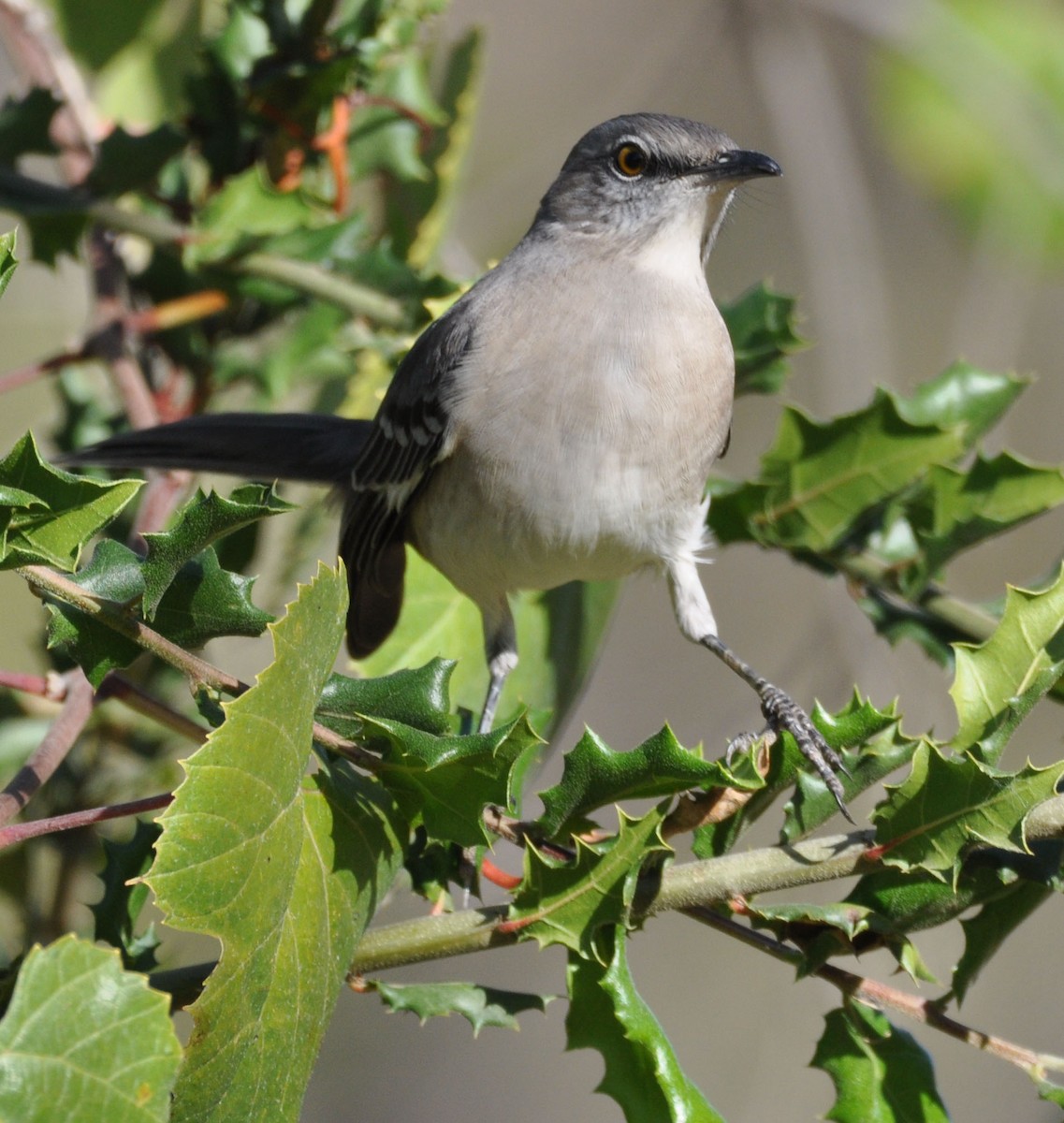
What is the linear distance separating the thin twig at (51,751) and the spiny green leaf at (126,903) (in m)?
0.17

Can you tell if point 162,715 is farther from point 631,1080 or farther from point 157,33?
point 157,33

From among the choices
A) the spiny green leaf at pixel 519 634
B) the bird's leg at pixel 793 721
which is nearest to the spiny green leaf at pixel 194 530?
the bird's leg at pixel 793 721

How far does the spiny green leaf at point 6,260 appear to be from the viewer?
1.44m

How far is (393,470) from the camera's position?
10.9 ft

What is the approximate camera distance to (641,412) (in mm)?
2951

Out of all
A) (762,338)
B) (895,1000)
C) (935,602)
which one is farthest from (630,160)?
(895,1000)

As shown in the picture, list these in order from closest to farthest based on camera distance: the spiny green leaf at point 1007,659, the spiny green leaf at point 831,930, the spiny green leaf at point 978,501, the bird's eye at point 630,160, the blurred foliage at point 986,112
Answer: the spiny green leaf at point 831,930
the spiny green leaf at point 1007,659
the spiny green leaf at point 978,501
the bird's eye at point 630,160
the blurred foliage at point 986,112

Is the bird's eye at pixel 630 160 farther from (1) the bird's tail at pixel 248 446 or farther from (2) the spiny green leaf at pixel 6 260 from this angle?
(2) the spiny green leaf at pixel 6 260

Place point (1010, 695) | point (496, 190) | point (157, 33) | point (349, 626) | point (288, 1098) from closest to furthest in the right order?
point (288, 1098), point (1010, 695), point (349, 626), point (157, 33), point (496, 190)

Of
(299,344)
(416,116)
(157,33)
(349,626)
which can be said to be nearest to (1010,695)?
(349,626)

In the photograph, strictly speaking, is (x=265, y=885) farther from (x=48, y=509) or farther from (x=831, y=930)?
(x=831, y=930)

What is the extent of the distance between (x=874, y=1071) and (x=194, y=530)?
46.8 inches

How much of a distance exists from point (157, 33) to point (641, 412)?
1865 millimetres

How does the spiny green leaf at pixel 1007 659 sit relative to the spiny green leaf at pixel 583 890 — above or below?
above
